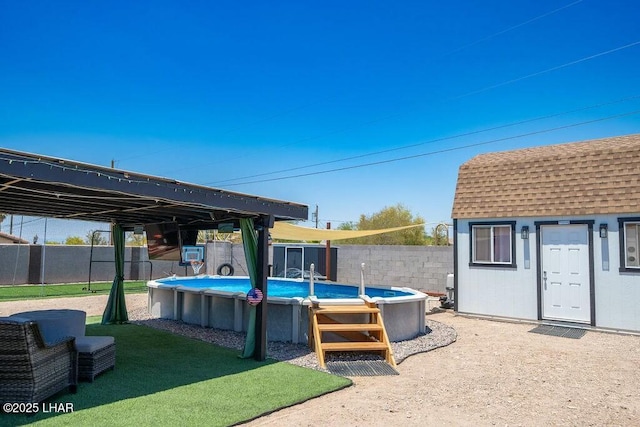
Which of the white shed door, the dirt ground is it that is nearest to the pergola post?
the dirt ground

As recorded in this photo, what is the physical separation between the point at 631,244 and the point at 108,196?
30.3 feet

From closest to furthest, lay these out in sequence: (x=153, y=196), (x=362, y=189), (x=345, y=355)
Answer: (x=153, y=196) < (x=345, y=355) < (x=362, y=189)

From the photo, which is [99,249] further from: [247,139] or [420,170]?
[420,170]

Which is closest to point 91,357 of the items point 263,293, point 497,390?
point 263,293

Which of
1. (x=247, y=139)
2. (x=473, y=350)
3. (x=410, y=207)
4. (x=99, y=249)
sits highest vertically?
(x=247, y=139)

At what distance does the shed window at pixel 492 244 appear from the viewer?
993 cm

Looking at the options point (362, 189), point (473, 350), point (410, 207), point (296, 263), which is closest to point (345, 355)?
point (473, 350)

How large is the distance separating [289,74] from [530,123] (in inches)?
354

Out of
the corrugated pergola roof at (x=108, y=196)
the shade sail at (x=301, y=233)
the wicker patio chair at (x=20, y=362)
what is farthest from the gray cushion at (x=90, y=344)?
the shade sail at (x=301, y=233)

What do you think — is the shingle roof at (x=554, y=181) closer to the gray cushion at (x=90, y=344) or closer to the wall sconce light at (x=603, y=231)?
the wall sconce light at (x=603, y=231)

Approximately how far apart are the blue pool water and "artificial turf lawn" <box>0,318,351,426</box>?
4824 mm

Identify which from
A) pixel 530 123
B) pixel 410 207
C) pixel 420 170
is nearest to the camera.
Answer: pixel 530 123

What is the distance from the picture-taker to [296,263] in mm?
17234

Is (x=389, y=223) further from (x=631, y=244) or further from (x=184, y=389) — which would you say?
(x=184, y=389)
